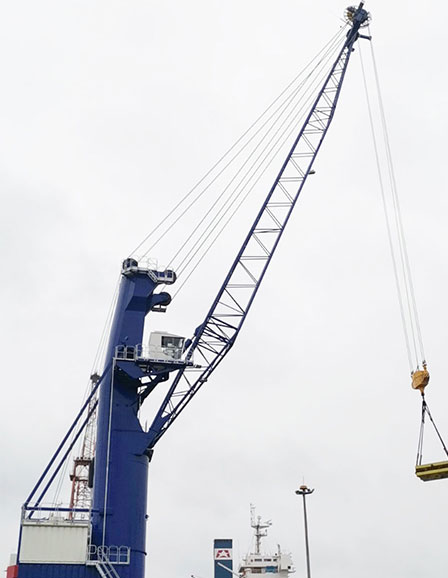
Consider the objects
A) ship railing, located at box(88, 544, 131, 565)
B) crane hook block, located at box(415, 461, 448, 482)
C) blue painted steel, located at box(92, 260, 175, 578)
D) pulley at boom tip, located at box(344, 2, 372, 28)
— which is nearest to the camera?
crane hook block, located at box(415, 461, 448, 482)

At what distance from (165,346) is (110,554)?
14.3 m

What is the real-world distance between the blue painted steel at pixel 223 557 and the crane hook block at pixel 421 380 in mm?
39711

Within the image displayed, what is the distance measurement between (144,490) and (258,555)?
39085 mm

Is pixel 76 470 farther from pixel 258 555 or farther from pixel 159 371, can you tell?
pixel 159 371

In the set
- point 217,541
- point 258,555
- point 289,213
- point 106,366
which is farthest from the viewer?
point 258,555

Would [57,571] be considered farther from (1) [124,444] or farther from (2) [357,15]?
(2) [357,15]

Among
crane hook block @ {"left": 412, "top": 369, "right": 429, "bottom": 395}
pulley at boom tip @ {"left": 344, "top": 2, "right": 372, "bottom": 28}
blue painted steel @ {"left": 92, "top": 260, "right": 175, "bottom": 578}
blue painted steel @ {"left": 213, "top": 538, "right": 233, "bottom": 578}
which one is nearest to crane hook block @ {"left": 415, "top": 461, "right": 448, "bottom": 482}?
crane hook block @ {"left": 412, "top": 369, "right": 429, "bottom": 395}

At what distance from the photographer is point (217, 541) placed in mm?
74000

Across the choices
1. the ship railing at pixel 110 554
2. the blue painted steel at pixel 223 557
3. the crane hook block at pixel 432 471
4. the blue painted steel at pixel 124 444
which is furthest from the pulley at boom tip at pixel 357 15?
the blue painted steel at pixel 223 557

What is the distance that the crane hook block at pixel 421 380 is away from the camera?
40062 millimetres

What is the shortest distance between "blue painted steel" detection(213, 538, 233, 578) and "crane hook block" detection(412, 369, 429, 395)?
3971 cm

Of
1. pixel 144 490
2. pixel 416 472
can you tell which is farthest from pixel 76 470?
pixel 416 472

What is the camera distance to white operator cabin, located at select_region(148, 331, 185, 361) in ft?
166

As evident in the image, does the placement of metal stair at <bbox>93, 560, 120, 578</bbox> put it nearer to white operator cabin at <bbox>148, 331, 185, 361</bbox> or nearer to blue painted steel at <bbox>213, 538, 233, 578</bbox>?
white operator cabin at <bbox>148, 331, 185, 361</bbox>
